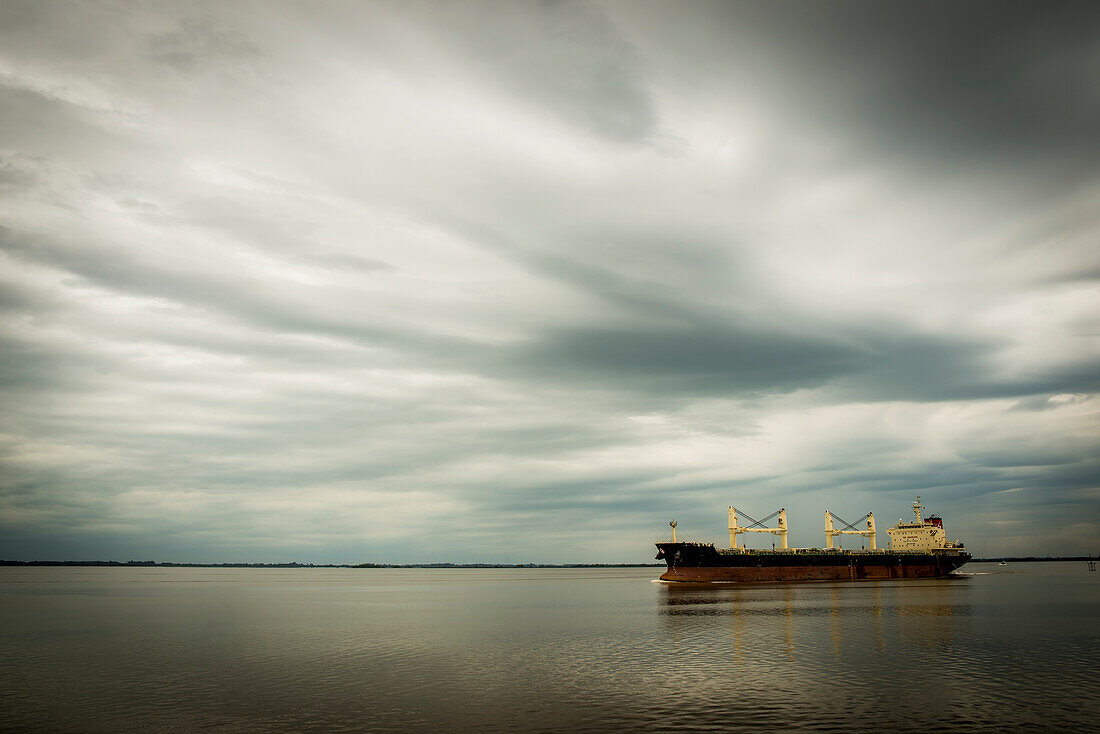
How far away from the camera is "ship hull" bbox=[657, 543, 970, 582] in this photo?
384ft

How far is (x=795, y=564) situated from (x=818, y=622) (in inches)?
2901

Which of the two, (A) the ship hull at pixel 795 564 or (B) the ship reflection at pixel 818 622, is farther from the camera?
(A) the ship hull at pixel 795 564

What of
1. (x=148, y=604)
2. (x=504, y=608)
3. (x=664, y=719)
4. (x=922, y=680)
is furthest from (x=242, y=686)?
(x=148, y=604)

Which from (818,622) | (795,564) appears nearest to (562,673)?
(818,622)

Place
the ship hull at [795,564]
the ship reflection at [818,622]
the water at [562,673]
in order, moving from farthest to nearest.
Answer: the ship hull at [795,564] → the ship reflection at [818,622] → the water at [562,673]

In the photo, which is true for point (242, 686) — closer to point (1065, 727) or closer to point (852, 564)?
point (1065, 727)

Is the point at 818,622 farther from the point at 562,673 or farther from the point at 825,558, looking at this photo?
the point at 825,558

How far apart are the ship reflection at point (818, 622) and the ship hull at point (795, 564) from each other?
19.3 metres

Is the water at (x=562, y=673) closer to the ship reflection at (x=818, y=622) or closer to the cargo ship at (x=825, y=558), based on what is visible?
the ship reflection at (x=818, y=622)

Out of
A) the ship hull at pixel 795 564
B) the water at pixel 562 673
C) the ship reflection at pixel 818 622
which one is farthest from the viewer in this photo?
the ship hull at pixel 795 564

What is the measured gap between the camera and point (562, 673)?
3738cm

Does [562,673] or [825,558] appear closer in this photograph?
[562,673]

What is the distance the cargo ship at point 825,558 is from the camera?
118 meters

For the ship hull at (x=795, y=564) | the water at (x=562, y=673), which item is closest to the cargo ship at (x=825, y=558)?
the ship hull at (x=795, y=564)
